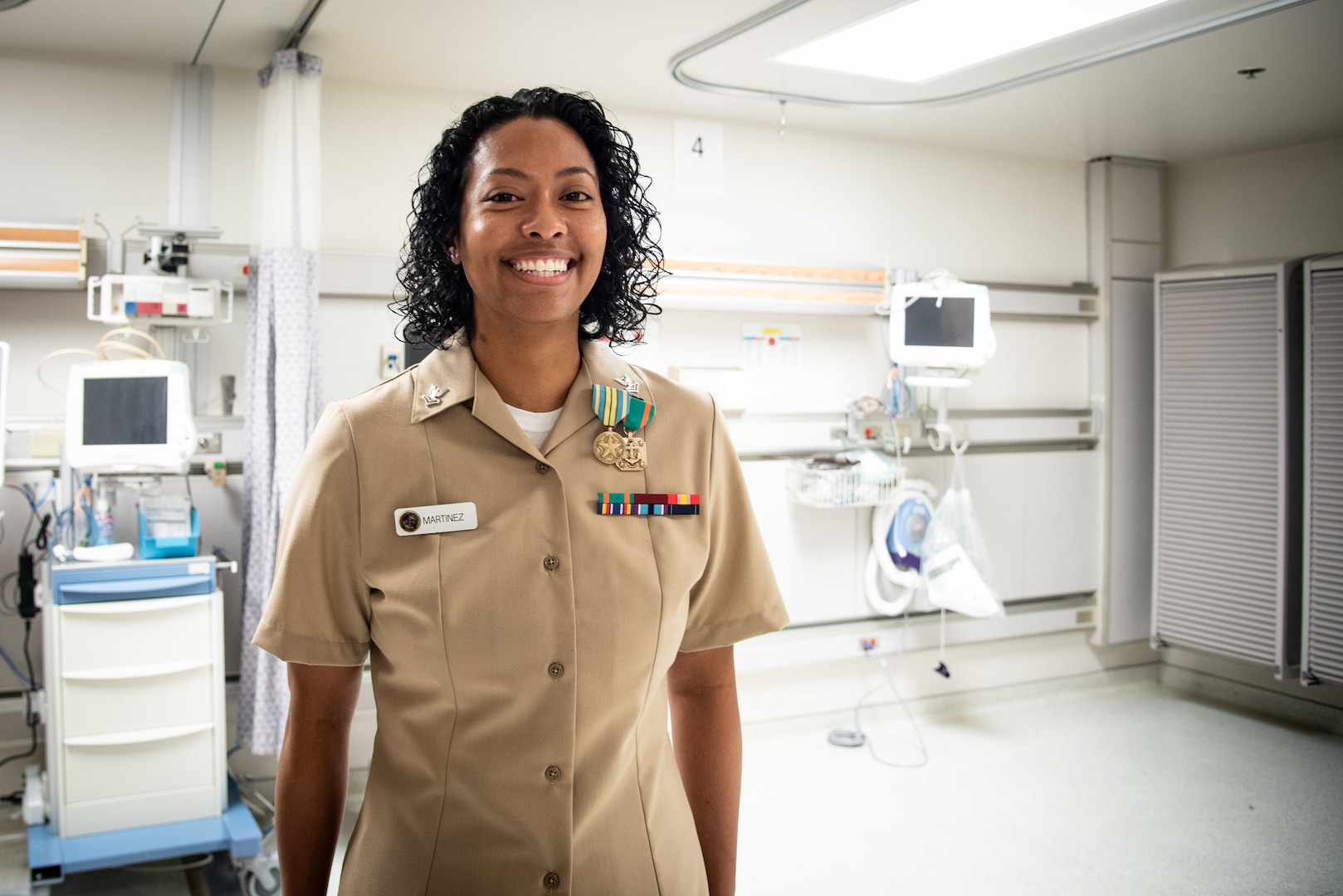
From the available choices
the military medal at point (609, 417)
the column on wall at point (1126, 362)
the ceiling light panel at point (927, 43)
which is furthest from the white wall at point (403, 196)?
the military medal at point (609, 417)

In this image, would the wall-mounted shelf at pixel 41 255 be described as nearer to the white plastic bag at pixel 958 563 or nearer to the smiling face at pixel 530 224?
the smiling face at pixel 530 224

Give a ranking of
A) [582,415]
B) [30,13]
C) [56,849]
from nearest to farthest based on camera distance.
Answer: [582,415]
[56,849]
[30,13]

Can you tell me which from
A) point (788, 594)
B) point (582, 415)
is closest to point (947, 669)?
point (788, 594)

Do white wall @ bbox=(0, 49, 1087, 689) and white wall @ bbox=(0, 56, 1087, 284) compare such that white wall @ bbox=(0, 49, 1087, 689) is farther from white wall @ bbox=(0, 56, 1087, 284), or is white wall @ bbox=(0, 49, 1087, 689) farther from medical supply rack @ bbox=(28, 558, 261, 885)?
medical supply rack @ bbox=(28, 558, 261, 885)

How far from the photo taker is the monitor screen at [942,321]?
4250mm

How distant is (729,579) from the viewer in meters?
1.30

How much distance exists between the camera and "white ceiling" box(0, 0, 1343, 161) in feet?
10.0

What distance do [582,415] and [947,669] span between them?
406cm

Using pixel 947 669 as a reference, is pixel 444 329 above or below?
above

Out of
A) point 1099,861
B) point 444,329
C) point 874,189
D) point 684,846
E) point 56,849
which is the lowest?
point 1099,861

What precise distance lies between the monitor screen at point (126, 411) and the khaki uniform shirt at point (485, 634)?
224 cm

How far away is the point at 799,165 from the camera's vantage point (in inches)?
181

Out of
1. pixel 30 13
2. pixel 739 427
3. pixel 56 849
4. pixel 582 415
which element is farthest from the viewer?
pixel 739 427

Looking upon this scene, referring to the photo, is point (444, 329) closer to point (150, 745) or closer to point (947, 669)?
point (150, 745)
